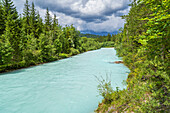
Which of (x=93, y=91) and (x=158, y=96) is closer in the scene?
(x=158, y=96)

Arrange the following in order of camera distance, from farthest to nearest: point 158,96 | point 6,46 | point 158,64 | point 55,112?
point 6,46
point 55,112
point 158,64
point 158,96

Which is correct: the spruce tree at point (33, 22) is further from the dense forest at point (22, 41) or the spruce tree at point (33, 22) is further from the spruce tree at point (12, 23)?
the spruce tree at point (12, 23)

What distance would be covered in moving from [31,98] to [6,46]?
40.6 feet

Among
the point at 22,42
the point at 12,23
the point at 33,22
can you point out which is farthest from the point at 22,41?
the point at 33,22

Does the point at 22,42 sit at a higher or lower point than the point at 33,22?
lower

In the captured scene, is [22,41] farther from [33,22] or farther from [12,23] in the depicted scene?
[33,22]

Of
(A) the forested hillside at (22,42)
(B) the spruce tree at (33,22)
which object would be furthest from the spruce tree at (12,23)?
(B) the spruce tree at (33,22)

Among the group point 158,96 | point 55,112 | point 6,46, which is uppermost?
point 6,46

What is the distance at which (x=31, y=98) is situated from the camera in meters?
9.00

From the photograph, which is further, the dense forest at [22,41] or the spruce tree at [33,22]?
the spruce tree at [33,22]

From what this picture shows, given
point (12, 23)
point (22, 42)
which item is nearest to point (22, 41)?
point (22, 42)

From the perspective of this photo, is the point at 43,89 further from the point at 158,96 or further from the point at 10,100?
the point at 158,96

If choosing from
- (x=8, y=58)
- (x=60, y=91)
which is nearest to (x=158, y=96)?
(x=60, y=91)

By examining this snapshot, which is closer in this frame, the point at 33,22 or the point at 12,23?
the point at 12,23
